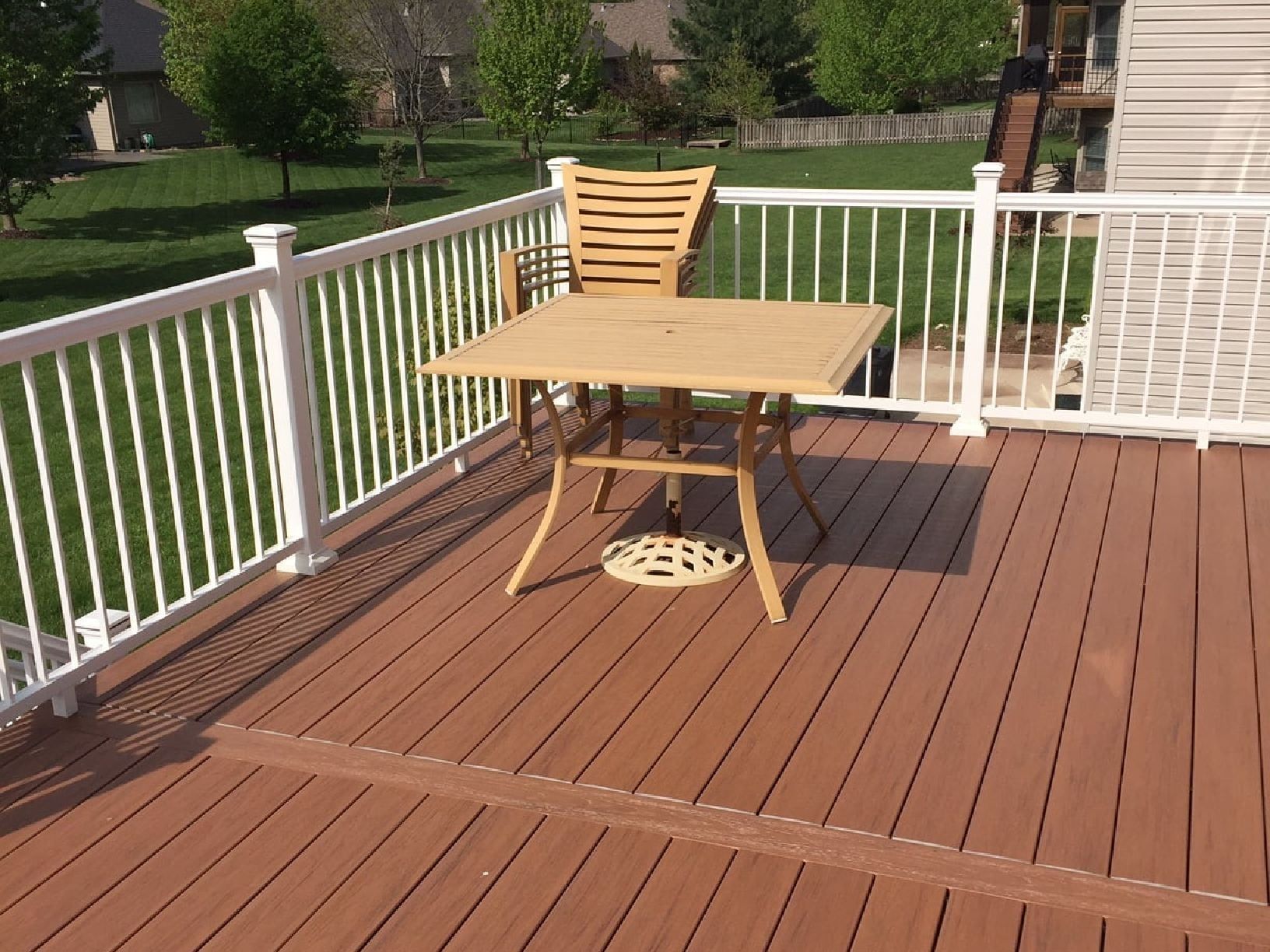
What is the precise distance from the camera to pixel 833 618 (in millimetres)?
3814

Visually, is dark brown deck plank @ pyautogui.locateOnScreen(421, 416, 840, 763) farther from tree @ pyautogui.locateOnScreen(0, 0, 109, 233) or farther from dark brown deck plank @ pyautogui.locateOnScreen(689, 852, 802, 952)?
tree @ pyautogui.locateOnScreen(0, 0, 109, 233)

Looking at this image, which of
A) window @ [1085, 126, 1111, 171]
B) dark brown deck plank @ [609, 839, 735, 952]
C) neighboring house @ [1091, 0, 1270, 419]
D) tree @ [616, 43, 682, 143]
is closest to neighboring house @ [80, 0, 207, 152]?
tree @ [616, 43, 682, 143]

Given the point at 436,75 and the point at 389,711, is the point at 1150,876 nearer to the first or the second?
the point at 389,711

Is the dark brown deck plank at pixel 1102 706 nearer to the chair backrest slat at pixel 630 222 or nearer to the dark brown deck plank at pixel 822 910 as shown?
the dark brown deck plank at pixel 822 910

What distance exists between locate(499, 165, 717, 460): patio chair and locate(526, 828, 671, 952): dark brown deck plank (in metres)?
2.45

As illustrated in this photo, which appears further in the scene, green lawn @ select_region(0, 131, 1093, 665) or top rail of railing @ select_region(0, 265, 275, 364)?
green lawn @ select_region(0, 131, 1093, 665)

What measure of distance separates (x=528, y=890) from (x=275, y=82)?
26467mm

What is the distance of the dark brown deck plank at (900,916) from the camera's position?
8.03 ft

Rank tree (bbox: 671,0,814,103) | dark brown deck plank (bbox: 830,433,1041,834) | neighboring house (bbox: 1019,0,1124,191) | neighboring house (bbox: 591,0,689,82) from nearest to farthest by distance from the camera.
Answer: dark brown deck plank (bbox: 830,433,1041,834)
neighboring house (bbox: 1019,0,1124,191)
tree (bbox: 671,0,814,103)
neighboring house (bbox: 591,0,689,82)

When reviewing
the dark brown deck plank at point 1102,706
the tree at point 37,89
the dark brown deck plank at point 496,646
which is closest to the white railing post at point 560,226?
the dark brown deck plank at point 496,646

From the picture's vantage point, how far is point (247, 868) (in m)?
2.71

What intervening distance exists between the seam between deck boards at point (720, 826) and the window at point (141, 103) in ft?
126

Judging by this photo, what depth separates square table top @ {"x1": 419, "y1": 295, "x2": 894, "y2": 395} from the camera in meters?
3.41

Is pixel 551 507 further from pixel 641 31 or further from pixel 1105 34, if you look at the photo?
pixel 641 31
